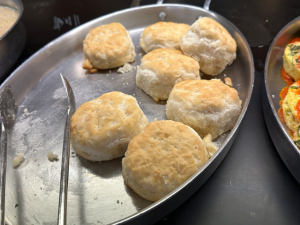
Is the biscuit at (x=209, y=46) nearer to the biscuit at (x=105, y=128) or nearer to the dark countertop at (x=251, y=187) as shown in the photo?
the dark countertop at (x=251, y=187)

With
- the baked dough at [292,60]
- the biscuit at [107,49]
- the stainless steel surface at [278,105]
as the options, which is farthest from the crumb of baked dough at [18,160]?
the baked dough at [292,60]

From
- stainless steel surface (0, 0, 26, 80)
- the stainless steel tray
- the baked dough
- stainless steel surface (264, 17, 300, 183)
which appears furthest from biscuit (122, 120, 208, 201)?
stainless steel surface (0, 0, 26, 80)

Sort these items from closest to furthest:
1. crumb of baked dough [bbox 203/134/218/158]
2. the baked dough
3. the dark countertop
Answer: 1. the dark countertop
2. crumb of baked dough [bbox 203/134/218/158]
3. the baked dough

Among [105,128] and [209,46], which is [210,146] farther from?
[209,46]

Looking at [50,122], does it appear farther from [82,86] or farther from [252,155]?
[252,155]

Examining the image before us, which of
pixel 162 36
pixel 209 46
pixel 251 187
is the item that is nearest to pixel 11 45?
pixel 162 36

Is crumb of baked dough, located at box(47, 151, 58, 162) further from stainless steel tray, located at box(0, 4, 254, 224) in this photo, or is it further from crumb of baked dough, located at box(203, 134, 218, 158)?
crumb of baked dough, located at box(203, 134, 218, 158)
